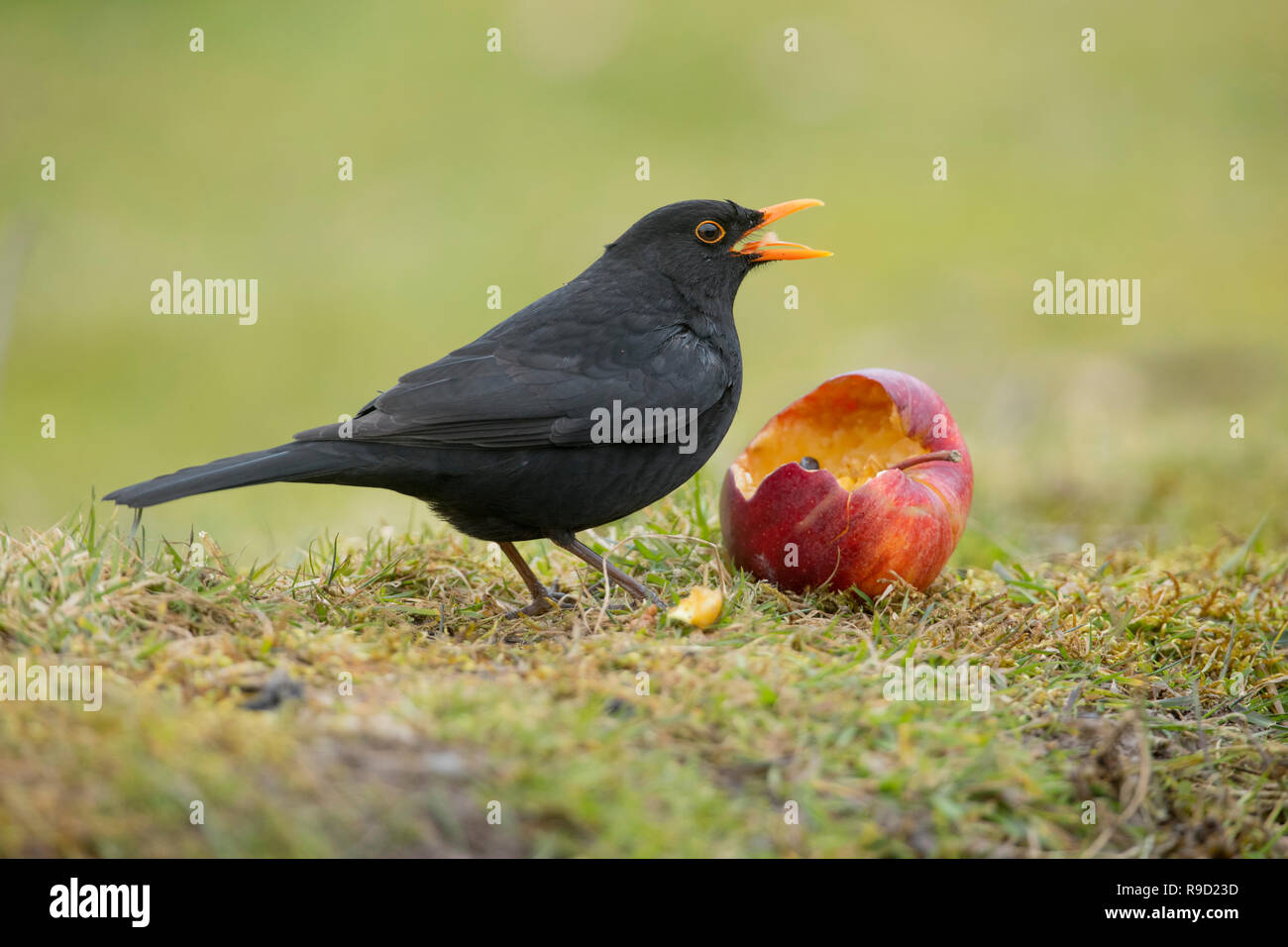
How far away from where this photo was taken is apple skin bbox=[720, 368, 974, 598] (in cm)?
415

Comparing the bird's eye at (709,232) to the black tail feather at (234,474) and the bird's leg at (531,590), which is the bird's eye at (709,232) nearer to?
the bird's leg at (531,590)

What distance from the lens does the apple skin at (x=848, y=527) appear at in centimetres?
415

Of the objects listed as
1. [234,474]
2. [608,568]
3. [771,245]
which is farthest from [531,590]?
[771,245]

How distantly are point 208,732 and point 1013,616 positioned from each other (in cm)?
291

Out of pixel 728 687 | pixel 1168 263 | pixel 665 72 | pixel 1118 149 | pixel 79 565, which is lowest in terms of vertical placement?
pixel 728 687

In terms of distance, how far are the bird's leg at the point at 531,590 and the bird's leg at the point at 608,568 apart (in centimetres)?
17

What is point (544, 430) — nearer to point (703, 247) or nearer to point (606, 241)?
point (703, 247)

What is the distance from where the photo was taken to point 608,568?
14.3ft

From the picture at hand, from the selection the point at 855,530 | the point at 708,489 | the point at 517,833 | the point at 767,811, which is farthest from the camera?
the point at 708,489

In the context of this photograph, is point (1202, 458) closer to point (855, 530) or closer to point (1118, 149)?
point (855, 530)

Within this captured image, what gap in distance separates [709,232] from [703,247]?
0.07 metres

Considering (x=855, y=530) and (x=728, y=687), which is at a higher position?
(x=855, y=530)

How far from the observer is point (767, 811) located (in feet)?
9.14

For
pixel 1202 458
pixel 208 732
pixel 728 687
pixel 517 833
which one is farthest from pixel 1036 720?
pixel 1202 458
